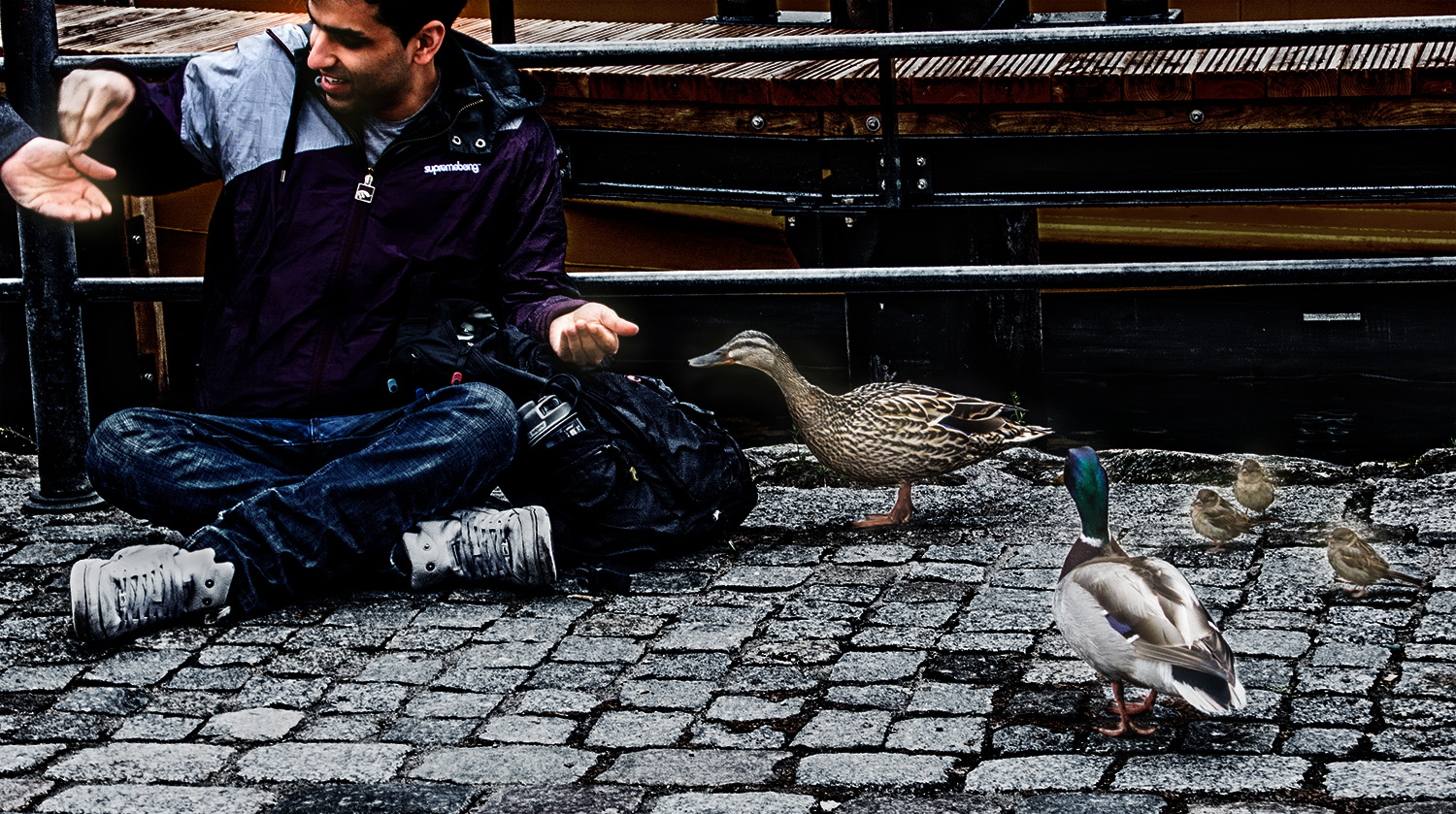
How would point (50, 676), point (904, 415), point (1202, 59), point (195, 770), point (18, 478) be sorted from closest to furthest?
point (195, 770) < point (50, 676) < point (904, 415) < point (18, 478) < point (1202, 59)

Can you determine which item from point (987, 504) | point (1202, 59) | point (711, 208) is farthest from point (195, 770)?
point (711, 208)

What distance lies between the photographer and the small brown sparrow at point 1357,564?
407 cm

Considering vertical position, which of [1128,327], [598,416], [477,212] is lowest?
[1128,327]

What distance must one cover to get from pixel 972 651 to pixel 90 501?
2682 mm

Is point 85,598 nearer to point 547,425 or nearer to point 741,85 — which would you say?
point 547,425

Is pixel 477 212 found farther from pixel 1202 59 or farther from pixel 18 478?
pixel 1202 59

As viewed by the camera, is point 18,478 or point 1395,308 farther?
point 1395,308

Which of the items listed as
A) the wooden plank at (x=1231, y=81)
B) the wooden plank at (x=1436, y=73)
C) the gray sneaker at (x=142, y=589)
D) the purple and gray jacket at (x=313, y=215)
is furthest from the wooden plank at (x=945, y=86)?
the gray sneaker at (x=142, y=589)

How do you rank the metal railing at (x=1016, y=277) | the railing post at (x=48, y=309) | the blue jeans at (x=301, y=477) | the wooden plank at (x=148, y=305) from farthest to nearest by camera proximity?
1. the wooden plank at (x=148, y=305)
2. the railing post at (x=48, y=309)
3. the metal railing at (x=1016, y=277)
4. the blue jeans at (x=301, y=477)

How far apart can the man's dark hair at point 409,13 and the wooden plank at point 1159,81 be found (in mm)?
3563

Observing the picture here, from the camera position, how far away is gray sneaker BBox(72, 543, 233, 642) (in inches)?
157

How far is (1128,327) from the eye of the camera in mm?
8625

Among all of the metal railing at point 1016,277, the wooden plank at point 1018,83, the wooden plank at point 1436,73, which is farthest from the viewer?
the wooden plank at point 1018,83

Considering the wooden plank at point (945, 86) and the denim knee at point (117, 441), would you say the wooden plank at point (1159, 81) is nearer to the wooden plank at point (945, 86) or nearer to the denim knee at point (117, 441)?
the wooden plank at point (945, 86)
